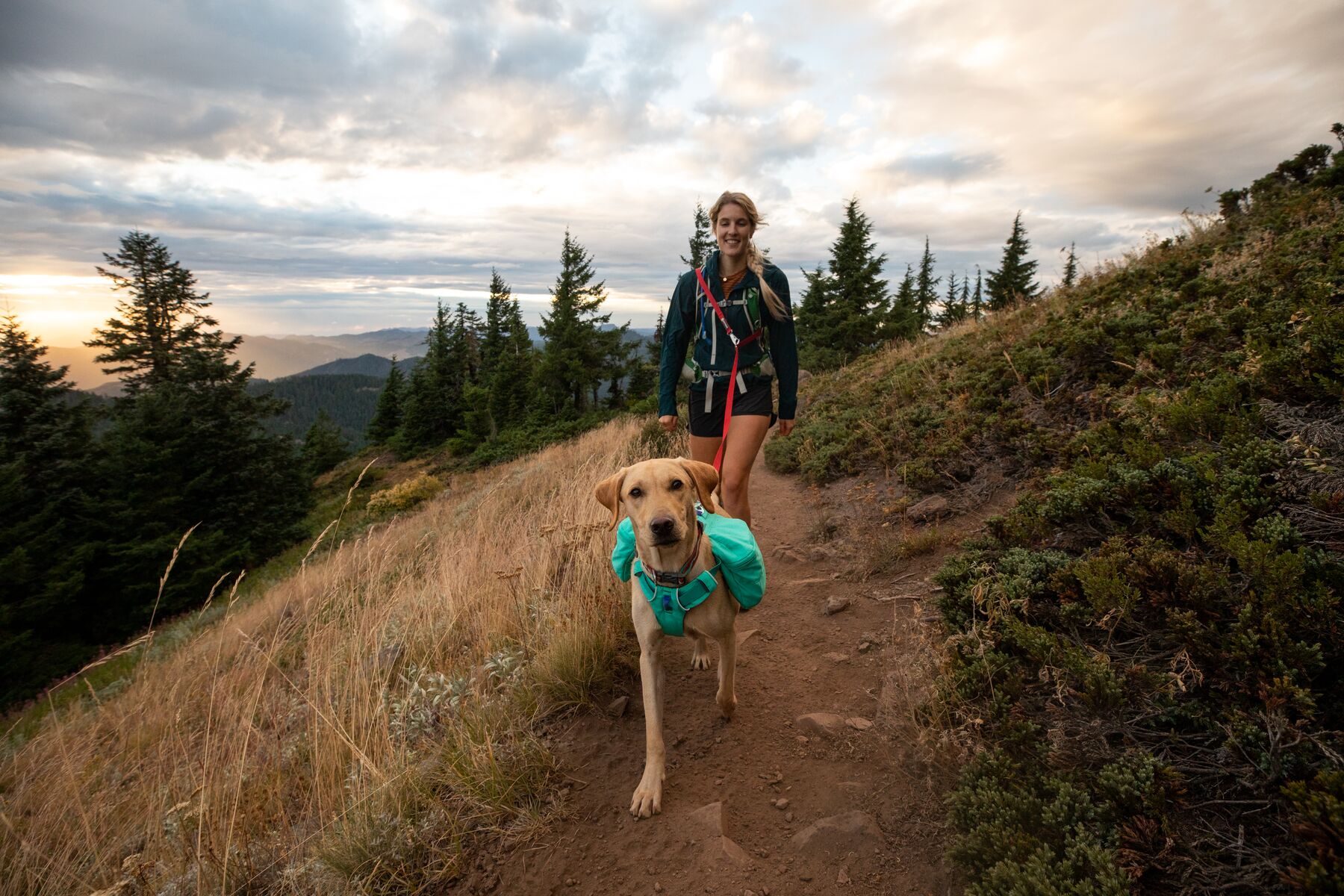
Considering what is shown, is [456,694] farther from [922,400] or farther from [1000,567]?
[922,400]

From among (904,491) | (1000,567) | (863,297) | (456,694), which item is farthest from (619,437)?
(863,297)

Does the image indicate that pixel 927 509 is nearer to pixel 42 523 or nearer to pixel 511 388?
pixel 42 523

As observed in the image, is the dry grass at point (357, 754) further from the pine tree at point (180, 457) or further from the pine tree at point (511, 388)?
the pine tree at point (511, 388)

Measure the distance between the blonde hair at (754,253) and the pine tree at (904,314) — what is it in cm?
2113

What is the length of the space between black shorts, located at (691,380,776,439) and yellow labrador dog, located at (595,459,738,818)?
3.60 feet

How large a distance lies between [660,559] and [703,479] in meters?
0.49

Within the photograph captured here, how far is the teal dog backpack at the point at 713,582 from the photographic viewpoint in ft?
8.55

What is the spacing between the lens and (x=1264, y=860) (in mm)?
1393

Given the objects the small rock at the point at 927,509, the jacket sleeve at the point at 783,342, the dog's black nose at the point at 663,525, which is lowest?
the small rock at the point at 927,509

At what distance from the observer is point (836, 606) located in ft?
12.8

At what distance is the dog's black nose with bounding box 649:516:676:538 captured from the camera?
7.95ft

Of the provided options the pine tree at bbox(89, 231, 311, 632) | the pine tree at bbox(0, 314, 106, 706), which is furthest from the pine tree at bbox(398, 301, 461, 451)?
the pine tree at bbox(0, 314, 106, 706)

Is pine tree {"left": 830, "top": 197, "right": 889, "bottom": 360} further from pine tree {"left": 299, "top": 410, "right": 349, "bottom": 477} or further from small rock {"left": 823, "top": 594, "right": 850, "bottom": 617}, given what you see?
pine tree {"left": 299, "top": 410, "right": 349, "bottom": 477}

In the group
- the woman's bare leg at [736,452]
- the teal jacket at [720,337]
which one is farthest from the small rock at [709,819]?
the teal jacket at [720,337]
